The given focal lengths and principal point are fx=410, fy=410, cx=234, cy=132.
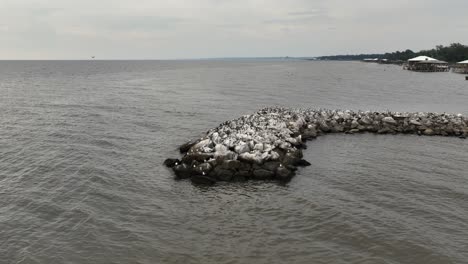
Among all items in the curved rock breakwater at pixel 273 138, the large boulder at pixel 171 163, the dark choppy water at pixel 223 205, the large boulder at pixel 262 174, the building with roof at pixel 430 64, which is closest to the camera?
the dark choppy water at pixel 223 205

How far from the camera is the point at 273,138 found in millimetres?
28953

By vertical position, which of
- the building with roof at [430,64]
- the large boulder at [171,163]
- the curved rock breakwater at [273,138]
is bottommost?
the large boulder at [171,163]

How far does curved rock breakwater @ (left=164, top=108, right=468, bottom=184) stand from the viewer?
24.7 m

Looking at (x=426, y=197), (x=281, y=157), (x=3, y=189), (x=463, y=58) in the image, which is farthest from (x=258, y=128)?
(x=463, y=58)

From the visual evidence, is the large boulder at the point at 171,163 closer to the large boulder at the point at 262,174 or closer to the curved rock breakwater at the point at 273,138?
the curved rock breakwater at the point at 273,138

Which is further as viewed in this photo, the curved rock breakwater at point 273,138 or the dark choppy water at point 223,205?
the curved rock breakwater at point 273,138

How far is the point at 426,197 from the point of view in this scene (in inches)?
845

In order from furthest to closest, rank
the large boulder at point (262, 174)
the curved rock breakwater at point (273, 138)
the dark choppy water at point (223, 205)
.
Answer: the curved rock breakwater at point (273, 138)
the large boulder at point (262, 174)
the dark choppy water at point (223, 205)

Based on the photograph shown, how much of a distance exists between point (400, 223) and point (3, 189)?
67.7 feet

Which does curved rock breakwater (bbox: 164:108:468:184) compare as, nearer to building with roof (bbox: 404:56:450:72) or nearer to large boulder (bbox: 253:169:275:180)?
large boulder (bbox: 253:169:275:180)

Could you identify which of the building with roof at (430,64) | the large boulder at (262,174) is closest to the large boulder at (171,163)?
the large boulder at (262,174)

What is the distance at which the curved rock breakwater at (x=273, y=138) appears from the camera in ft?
80.9

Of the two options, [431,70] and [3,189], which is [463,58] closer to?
[431,70]

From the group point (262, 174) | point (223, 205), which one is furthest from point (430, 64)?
point (223, 205)
